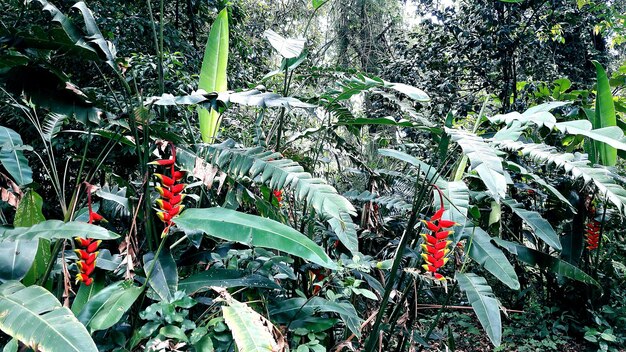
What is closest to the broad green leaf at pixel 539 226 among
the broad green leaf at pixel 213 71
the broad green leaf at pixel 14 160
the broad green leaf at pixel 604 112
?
the broad green leaf at pixel 604 112

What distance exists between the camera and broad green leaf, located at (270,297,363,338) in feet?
4.26

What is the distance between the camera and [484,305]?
141 cm

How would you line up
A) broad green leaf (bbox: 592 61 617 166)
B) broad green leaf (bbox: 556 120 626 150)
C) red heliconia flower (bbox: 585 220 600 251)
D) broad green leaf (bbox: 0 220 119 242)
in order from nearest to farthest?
broad green leaf (bbox: 0 220 119 242) < broad green leaf (bbox: 556 120 626 150) < broad green leaf (bbox: 592 61 617 166) < red heliconia flower (bbox: 585 220 600 251)

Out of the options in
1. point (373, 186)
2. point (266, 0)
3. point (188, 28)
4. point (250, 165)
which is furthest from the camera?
point (266, 0)

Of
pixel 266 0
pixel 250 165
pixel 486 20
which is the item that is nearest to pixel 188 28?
pixel 266 0

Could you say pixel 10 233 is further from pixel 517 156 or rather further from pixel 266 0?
pixel 266 0

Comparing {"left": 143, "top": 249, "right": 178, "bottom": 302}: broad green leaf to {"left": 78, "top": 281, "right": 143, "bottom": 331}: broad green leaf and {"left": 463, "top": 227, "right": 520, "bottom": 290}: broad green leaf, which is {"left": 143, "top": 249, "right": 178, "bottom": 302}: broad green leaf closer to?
{"left": 78, "top": 281, "right": 143, "bottom": 331}: broad green leaf

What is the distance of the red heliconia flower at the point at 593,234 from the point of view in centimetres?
243

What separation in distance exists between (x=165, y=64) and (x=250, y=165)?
228cm

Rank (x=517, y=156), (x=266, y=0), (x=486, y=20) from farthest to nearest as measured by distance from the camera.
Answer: (x=266, y=0) < (x=486, y=20) < (x=517, y=156)

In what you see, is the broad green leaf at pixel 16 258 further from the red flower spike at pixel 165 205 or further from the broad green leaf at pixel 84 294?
the red flower spike at pixel 165 205

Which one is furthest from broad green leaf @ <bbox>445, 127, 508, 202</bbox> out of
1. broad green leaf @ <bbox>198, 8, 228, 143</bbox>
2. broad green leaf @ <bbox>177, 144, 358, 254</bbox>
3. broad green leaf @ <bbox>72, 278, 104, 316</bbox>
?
broad green leaf @ <bbox>72, 278, 104, 316</bbox>

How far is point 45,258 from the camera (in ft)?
4.55

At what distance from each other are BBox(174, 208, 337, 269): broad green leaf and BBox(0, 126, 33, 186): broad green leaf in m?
0.81
